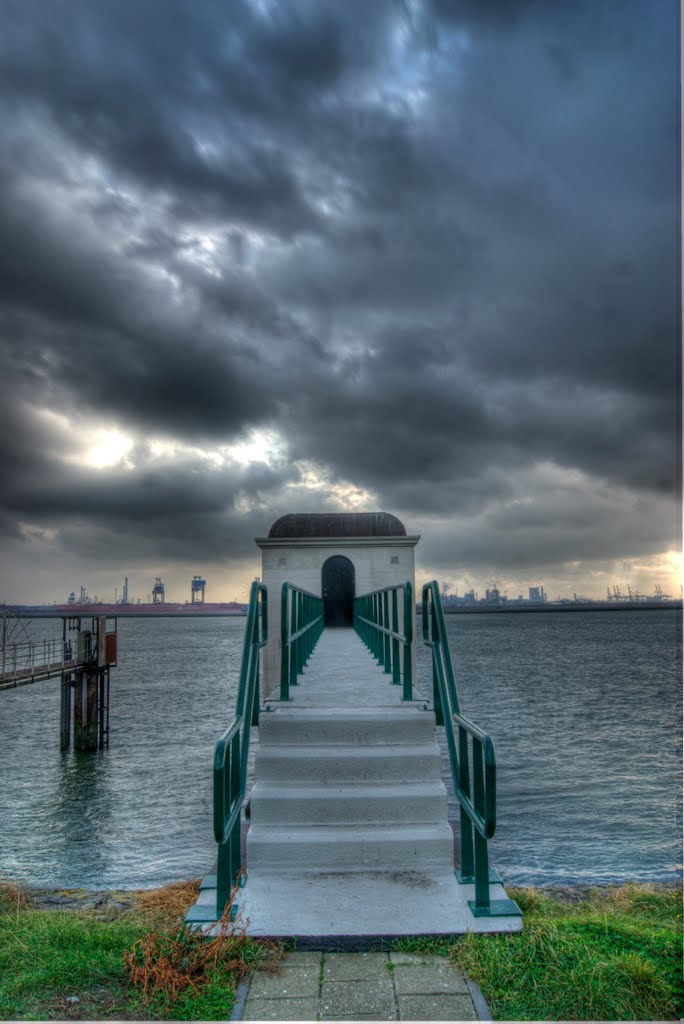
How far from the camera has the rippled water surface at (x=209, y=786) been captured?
12.8 meters

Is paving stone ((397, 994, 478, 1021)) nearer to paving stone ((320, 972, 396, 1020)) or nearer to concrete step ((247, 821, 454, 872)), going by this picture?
paving stone ((320, 972, 396, 1020))

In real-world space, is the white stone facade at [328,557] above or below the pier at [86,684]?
above

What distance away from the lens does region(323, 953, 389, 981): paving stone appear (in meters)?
3.27

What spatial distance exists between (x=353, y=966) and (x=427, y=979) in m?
0.39

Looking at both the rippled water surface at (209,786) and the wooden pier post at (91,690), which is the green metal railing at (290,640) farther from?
the wooden pier post at (91,690)

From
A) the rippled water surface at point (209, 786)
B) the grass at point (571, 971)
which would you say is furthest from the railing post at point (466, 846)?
the rippled water surface at point (209, 786)

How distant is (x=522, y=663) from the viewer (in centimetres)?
6350

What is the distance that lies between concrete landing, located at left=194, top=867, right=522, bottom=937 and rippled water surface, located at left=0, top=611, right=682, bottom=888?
8802 millimetres

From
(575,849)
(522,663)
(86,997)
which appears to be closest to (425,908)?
(86,997)

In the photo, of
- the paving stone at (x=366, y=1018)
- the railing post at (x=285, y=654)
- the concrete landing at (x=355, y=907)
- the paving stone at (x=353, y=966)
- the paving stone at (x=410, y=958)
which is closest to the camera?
the paving stone at (x=366, y=1018)

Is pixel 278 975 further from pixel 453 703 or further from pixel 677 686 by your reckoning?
pixel 677 686

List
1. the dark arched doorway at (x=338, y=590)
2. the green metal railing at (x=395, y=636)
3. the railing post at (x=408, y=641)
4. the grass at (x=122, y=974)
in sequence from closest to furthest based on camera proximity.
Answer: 1. the grass at (x=122, y=974)
2. the railing post at (x=408, y=641)
3. the green metal railing at (x=395, y=636)
4. the dark arched doorway at (x=338, y=590)

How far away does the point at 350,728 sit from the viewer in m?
5.02

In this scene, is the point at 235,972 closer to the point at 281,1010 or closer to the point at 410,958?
the point at 281,1010
